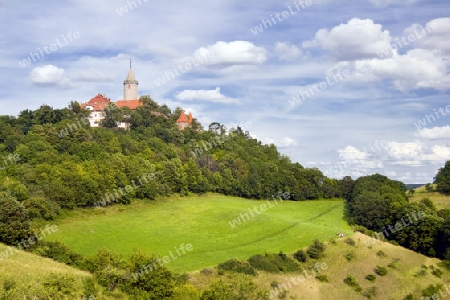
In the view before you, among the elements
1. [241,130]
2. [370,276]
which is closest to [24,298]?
[370,276]

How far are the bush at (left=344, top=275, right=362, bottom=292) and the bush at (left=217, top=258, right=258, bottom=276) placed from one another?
38.6ft

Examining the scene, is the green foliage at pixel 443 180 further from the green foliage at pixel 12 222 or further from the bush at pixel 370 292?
the green foliage at pixel 12 222

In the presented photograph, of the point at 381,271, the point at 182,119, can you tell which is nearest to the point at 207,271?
A: the point at 381,271

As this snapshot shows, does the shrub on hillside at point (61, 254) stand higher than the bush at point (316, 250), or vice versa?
the shrub on hillside at point (61, 254)

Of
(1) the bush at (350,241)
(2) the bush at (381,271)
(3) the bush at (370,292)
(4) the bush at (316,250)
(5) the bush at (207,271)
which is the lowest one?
(3) the bush at (370,292)

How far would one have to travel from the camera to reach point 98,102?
11731 cm

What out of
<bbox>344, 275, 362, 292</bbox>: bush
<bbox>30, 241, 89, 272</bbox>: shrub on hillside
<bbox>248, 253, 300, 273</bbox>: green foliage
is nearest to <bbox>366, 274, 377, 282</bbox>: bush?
<bbox>344, 275, 362, 292</bbox>: bush

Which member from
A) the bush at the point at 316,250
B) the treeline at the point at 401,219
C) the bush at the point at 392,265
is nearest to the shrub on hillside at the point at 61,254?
the bush at the point at 316,250

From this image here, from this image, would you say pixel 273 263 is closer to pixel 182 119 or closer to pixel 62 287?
pixel 62 287

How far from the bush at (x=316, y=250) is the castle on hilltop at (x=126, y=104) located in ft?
218

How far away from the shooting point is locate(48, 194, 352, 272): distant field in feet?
190

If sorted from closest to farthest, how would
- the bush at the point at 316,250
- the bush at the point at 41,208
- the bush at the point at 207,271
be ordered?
the bush at the point at 207,271, the bush at the point at 316,250, the bush at the point at 41,208

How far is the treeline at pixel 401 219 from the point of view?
6819cm

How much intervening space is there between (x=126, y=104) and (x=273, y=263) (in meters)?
81.6
